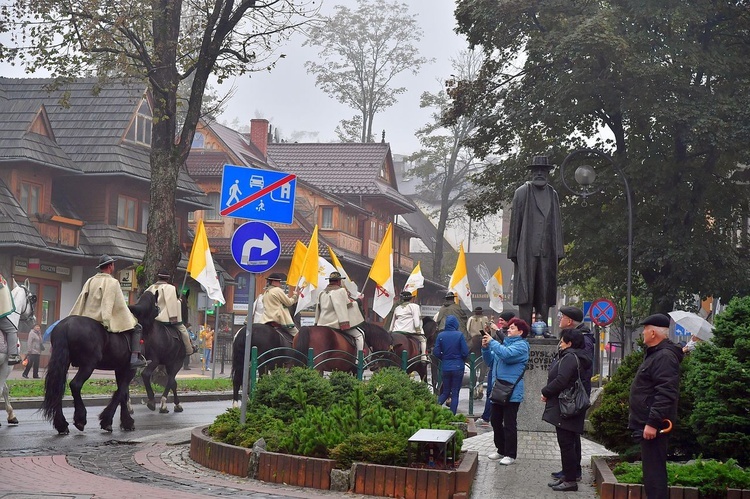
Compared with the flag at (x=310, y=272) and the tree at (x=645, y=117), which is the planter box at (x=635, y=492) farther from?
the tree at (x=645, y=117)

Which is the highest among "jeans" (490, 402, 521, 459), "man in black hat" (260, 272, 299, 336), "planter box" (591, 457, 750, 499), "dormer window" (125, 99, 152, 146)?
"dormer window" (125, 99, 152, 146)

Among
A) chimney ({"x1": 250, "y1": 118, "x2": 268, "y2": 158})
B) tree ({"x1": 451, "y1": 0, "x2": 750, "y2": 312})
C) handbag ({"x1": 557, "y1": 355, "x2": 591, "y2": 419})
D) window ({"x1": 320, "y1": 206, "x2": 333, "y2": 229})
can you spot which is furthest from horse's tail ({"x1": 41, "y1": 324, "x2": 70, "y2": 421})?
chimney ({"x1": 250, "y1": 118, "x2": 268, "y2": 158})

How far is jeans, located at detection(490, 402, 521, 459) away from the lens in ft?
40.4

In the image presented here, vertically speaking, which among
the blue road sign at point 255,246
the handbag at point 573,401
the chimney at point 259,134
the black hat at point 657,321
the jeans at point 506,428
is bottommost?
the jeans at point 506,428

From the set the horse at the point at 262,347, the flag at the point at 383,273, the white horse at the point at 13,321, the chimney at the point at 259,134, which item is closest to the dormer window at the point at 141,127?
the chimney at the point at 259,134

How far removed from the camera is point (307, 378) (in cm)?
1324

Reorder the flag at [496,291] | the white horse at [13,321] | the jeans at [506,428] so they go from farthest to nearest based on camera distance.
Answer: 1. the flag at [496,291]
2. the white horse at [13,321]
3. the jeans at [506,428]

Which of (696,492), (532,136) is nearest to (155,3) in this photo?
(532,136)

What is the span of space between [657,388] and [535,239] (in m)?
5.71

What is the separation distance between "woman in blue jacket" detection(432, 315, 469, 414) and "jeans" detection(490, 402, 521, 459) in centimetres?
673

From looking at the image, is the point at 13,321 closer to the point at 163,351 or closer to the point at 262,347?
the point at 163,351

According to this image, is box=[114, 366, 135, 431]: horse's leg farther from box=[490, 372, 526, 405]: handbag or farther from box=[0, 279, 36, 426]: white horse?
box=[490, 372, 526, 405]: handbag

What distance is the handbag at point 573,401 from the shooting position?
1098 cm

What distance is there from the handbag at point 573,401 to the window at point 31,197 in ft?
112
